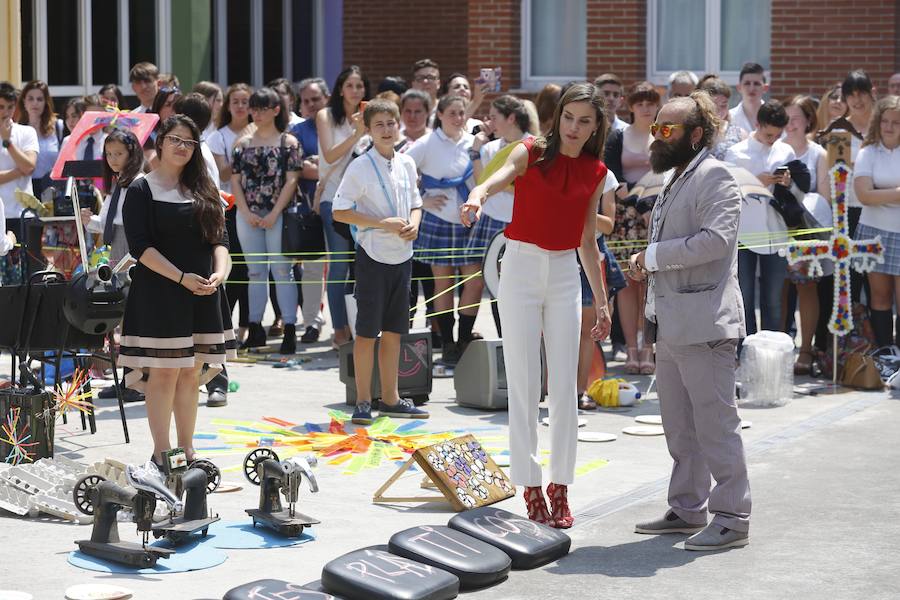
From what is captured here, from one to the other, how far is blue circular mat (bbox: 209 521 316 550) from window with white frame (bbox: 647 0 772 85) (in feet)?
37.6

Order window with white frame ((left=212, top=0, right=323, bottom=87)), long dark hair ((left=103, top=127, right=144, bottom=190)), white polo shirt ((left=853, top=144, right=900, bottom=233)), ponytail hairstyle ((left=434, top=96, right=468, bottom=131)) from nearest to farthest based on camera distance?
1. long dark hair ((left=103, top=127, right=144, bottom=190))
2. white polo shirt ((left=853, top=144, right=900, bottom=233))
3. ponytail hairstyle ((left=434, top=96, right=468, bottom=131))
4. window with white frame ((left=212, top=0, right=323, bottom=87))

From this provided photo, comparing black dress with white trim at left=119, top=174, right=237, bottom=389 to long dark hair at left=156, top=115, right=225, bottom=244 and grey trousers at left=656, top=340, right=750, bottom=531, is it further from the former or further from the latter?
grey trousers at left=656, top=340, right=750, bottom=531

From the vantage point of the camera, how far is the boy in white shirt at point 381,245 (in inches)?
368

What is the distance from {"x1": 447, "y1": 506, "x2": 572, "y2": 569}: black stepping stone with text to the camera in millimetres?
6293

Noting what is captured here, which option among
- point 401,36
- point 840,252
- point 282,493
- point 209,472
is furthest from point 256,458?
point 401,36

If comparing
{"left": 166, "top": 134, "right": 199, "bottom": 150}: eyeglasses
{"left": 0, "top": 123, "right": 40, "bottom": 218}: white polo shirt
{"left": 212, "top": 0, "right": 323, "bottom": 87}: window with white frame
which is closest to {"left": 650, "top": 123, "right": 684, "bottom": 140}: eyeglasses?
{"left": 166, "top": 134, "right": 199, "bottom": 150}: eyeglasses

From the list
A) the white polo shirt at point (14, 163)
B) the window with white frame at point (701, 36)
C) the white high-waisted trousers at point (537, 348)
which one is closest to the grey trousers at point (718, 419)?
the white high-waisted trousers at point (537, 348)

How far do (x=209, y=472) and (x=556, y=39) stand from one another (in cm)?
1143

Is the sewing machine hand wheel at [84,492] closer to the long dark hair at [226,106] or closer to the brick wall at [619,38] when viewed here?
the long dark hair at [226,106]

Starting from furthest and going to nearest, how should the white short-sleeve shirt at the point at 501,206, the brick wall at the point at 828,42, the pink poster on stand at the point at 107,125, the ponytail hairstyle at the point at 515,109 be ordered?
the brick wall at the point at 828,42 < the white short-sleeve shirt at the point at 501,206 < the ponytail hairstyle at the point at 515,109 < the pink poster on stand at the point at 107,125

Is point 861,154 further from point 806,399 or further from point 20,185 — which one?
point 20,185

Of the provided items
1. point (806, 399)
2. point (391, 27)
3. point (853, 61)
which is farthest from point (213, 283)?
point (391, 27)

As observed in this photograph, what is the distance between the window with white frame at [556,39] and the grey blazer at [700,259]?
11134mm

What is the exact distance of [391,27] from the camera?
20.8 metres
